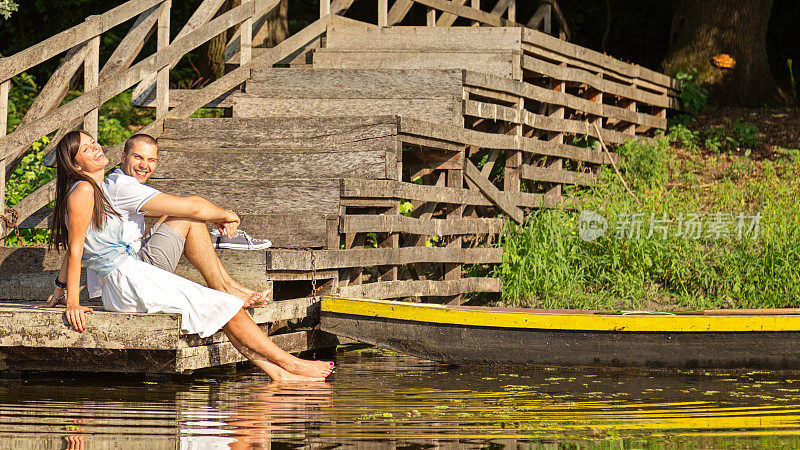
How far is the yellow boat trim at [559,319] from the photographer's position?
783cm

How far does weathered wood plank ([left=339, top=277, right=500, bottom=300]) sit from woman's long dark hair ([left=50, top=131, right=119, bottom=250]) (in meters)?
2.36

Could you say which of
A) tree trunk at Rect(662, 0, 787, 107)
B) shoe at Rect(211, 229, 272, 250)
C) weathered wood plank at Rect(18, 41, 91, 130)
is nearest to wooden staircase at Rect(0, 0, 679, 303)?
shoe at Rect(211, 229, 272, 250)


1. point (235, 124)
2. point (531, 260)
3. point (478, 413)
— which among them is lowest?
point (478, 413)

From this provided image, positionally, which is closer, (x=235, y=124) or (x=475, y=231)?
(x=235, y=124)

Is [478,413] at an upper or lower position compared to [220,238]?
lower

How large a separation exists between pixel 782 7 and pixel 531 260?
428 inches

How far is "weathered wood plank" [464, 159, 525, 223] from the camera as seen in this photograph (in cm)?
1066

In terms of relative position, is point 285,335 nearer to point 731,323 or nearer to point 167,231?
point 167,231

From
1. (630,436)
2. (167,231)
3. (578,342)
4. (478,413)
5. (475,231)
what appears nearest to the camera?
(630,436)

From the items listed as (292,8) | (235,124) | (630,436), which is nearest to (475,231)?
(235,124)

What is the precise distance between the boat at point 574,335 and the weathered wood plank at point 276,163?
1449 mm

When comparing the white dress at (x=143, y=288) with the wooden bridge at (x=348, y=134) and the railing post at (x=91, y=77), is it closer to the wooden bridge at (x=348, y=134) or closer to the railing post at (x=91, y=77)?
the wooden bridge at (x=348, y=134)

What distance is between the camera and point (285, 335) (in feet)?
27.0

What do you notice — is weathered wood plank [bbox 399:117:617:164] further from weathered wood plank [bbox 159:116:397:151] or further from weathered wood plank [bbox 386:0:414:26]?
weathered wood plank [bbox 386:0:414:26]
